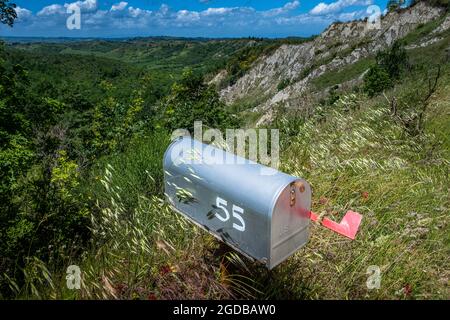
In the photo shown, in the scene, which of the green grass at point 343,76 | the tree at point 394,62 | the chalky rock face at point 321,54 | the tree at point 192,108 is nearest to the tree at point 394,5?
the chalky rock face at point 321,54

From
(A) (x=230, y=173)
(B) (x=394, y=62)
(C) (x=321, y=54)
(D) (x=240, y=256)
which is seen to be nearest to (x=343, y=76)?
(B) (x=394, y=62)

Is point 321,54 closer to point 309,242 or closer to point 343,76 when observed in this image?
point 343,76

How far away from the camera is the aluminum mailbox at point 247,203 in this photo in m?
1.59

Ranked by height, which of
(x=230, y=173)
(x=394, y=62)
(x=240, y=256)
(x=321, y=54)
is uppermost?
(x=321, y=54)

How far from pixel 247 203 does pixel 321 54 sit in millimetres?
56874

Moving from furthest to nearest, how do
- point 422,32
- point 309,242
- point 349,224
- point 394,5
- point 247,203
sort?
1. point 394,5
2. point 422,32
3. point 309,242
4. point 349,224
5. point 247,203

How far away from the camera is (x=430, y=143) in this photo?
13.9 feet

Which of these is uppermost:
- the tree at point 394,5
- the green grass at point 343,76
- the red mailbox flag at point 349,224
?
the tree at point 394,5

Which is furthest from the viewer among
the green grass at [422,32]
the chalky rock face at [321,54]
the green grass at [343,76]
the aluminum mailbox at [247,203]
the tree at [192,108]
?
the chalky rock face at [321,54]

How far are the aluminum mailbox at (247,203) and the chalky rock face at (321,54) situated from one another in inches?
1135

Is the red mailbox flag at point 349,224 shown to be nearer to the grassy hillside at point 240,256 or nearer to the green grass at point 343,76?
the grassy hillside at point 240,256

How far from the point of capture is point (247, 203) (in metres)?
1.64

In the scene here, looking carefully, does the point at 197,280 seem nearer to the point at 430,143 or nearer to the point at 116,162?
the point at 116,162
